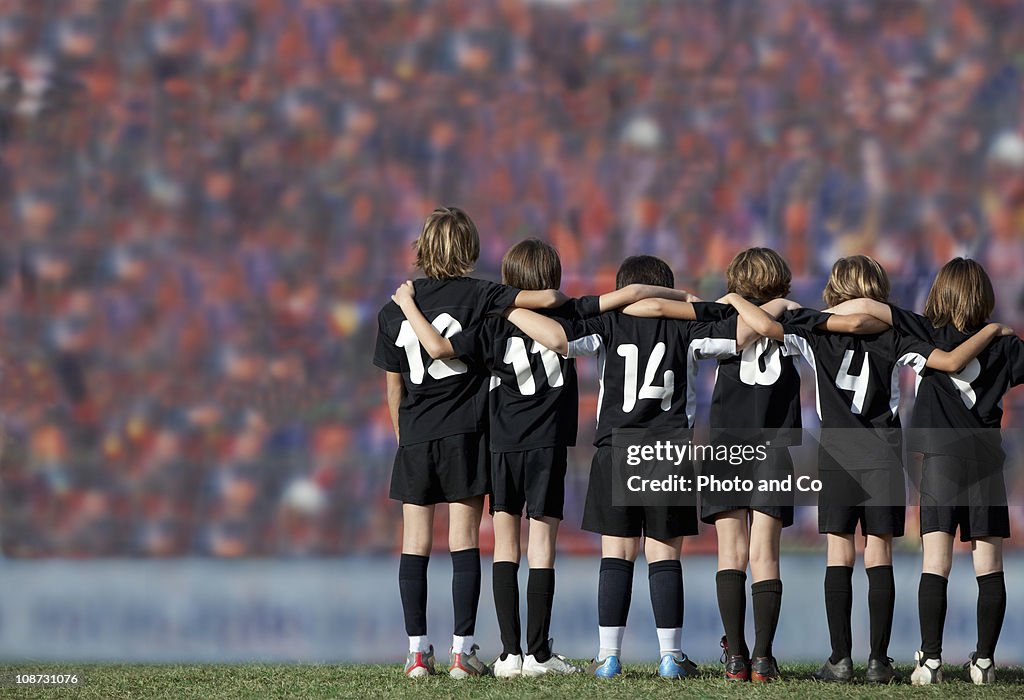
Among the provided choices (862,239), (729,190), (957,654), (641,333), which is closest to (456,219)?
(641,333)

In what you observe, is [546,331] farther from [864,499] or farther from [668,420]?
[864,499]

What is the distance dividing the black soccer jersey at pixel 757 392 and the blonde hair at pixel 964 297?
0.46 meters

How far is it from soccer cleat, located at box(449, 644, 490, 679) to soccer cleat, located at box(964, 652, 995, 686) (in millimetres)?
1570

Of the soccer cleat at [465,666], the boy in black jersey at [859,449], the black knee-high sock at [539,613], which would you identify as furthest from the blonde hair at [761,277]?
the soccer cleat at [465,666]

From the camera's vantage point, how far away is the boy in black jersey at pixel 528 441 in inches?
154

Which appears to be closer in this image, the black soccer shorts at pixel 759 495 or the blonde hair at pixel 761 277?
the black soccer shorts at pixel 759 495

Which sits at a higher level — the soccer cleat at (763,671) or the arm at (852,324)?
the arm at (852,324)

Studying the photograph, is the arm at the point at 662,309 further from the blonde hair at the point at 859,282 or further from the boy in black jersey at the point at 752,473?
the blonde hair at the point at 859,282

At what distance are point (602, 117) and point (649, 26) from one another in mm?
469

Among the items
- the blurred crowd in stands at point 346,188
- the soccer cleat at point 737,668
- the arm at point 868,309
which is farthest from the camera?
the blurred crowd in stands at point 346,188

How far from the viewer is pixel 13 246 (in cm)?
538

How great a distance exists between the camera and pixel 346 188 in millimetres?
5422

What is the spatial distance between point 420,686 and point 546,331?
A: 3.82ft

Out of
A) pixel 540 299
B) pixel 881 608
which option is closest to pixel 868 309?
pixel 881 608
